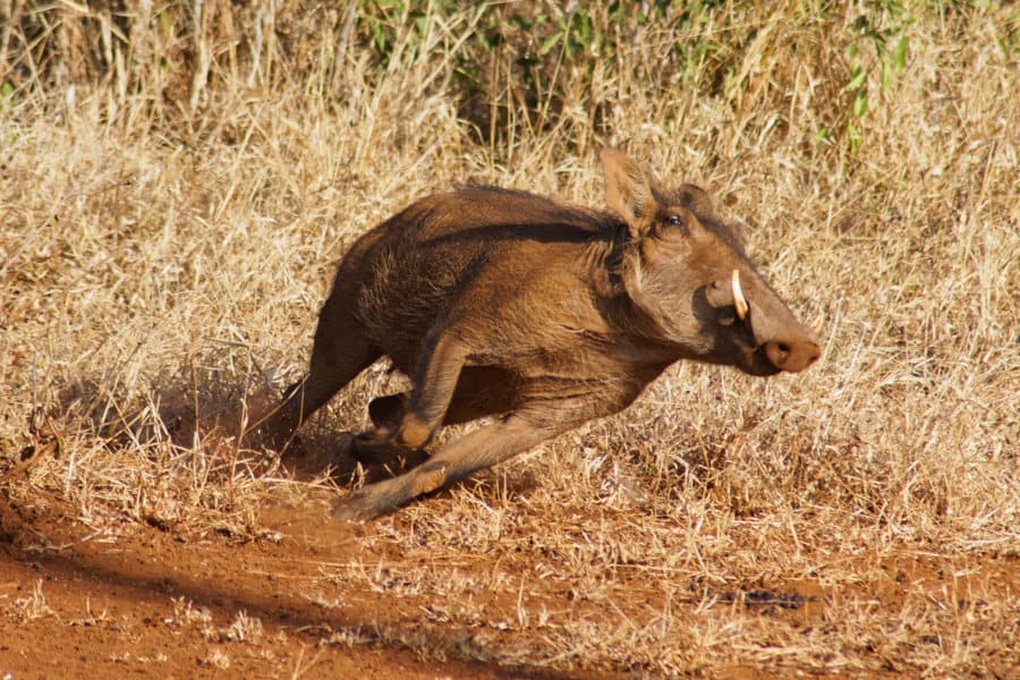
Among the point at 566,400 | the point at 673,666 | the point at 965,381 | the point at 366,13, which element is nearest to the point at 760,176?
the point at 965,381

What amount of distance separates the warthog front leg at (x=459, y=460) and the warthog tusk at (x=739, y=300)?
0.69 m

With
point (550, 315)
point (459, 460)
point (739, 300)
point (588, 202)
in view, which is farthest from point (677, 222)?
point (588, 202)

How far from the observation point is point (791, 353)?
3.89 m

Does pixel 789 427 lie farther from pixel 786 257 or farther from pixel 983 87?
pixel 983 87

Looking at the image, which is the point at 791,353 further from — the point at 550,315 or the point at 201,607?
the point at 201,607

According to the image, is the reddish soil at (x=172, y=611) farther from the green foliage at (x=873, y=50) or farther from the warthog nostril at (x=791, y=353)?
the green foliage at (x=873, y=50)

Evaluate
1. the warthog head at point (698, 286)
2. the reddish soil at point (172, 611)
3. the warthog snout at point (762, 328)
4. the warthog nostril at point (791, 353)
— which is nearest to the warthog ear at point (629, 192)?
the warthog head at point (698, 286)

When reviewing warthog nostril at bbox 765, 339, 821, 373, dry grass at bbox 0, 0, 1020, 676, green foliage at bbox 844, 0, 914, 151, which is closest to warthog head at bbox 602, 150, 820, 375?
warthog nostril at bbox 765, 339, 821, 373

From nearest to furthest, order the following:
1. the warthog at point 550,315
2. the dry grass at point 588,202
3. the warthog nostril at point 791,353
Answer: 1. the warthog nostril at point 791,353
2. the warthog at point 550,315
3. the dry grass at point 588,202

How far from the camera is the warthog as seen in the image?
4059mm

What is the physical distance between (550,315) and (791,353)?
0.71 metres

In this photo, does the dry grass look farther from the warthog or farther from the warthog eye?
the warthog eye

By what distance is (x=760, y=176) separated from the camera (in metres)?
7.23

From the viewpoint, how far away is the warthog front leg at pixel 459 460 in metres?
4.30
